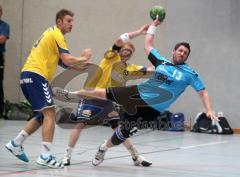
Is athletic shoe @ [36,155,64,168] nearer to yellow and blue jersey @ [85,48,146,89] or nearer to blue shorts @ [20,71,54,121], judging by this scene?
blue shorts @ [20,71,54,121]

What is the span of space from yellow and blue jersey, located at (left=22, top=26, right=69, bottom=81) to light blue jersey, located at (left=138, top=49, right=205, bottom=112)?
122 centimetres

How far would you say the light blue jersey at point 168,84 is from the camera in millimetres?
7082

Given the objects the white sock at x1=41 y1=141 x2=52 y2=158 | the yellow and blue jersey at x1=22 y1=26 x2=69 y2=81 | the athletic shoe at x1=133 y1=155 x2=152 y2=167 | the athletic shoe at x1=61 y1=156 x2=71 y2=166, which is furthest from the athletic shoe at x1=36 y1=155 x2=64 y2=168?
the athletic shoe at x1=133 y1=155 x2=152 y2=167

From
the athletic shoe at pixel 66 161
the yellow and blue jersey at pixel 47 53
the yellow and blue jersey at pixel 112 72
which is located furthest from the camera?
the yellow and blue jersey at pixel 112 72

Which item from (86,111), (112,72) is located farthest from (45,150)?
(112,72)

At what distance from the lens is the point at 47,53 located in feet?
22.3

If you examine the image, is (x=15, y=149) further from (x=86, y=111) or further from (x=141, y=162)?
(x=141, y=162)

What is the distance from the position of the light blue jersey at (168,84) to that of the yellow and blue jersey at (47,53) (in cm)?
122

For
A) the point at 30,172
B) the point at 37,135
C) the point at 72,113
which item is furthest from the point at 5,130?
the point at 30,172

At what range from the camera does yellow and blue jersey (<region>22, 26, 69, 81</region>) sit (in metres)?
6.75

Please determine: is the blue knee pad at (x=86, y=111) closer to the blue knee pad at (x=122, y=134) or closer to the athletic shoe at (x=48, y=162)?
the blue knee pad at (x=122, y=134)

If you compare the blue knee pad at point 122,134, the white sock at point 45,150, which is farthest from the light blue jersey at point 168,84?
the white sock at point 45,150

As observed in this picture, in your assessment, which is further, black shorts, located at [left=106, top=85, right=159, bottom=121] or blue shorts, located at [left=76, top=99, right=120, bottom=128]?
blue shorts, located at [left=76, top=99, right=120, bottom=128]

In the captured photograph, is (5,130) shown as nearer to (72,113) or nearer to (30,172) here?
(72,113)
